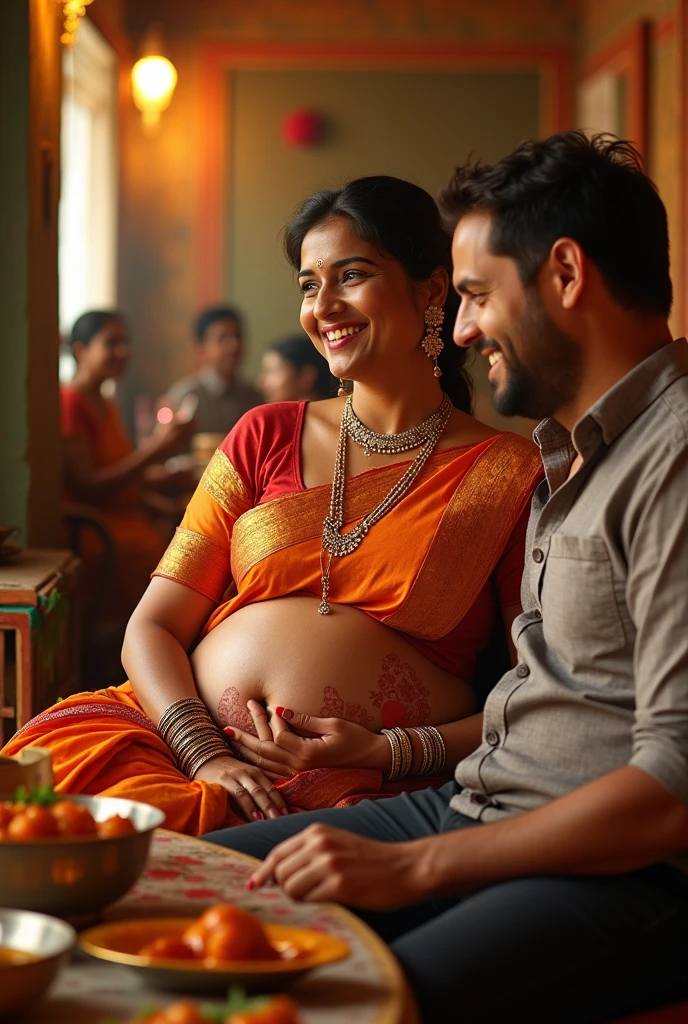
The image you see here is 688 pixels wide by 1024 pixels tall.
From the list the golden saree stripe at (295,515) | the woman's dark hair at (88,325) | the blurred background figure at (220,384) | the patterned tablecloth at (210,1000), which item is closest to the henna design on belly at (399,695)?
the golden saree stripe at (295,515)

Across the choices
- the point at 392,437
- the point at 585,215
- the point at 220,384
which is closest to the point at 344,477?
the point at 392,437

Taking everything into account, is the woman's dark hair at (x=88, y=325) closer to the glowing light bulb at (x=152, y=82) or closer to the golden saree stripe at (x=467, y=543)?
the glowing light bulb at (x=152, y=82)

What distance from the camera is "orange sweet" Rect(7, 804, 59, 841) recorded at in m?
1.04

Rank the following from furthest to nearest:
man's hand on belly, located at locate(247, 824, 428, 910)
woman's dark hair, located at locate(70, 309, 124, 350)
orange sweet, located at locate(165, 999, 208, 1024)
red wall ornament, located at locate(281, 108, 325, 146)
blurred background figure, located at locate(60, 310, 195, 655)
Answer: red wall ornament, located at locate(281, 108, 325, 146) < woman's dark hair, located at locate(70, 309, 124, 350) < blurred background figure, located at locate(60, 310, 195, 655) < man's hand on belly, located at locate(247, 824, 428, 910) < orange sweet, located at locate(165, 999, 208, 1024)

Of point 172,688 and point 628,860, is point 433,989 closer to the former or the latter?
point 628,860

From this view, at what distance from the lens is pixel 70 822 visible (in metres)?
1.07

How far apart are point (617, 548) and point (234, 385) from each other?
18.0ft

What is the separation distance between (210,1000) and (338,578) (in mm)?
1053

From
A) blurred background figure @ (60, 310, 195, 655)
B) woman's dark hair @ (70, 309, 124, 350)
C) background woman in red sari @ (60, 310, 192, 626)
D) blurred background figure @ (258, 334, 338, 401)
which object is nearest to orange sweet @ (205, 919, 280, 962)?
blurred background figure @ (60, 310, 195, 655)

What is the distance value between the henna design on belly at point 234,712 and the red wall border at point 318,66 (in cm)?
622

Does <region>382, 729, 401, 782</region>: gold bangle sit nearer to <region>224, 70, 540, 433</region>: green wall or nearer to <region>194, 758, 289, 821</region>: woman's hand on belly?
<region>194, 758, 289, 821</region>: woman's hand on belly

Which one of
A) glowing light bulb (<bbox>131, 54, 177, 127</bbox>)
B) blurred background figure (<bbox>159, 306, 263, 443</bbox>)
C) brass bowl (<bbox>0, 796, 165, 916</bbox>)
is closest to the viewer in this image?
brass bowl (<bbox>0, 796, 165, 916</bbox>)

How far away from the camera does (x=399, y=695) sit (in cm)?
187

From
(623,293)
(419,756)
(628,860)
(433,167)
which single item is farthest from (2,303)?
(433,167)
